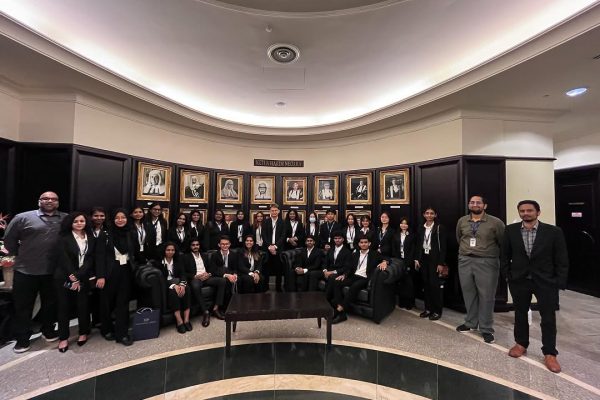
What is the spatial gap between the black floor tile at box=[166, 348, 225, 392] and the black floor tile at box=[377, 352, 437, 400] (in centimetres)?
181

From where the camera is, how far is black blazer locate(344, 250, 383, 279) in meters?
4.32

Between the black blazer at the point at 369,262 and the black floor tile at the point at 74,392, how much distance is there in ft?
11.5

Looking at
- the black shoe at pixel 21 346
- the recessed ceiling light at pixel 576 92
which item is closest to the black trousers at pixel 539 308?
the recessed ceiling light at pixel 576 92

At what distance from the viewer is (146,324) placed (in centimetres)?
344

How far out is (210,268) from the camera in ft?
14.5

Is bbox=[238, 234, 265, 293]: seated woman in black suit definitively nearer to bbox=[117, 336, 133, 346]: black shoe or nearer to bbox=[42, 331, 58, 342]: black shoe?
bbox=[117, 336, 133, 346]: black shoe

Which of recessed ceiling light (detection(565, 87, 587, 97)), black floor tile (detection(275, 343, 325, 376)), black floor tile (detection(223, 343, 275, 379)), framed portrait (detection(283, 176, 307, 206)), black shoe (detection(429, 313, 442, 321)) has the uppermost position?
recessed ceiling light (detection(565, 87, 587, 97))

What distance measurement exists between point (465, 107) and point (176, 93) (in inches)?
213

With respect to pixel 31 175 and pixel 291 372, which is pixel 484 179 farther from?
pixel 31 175

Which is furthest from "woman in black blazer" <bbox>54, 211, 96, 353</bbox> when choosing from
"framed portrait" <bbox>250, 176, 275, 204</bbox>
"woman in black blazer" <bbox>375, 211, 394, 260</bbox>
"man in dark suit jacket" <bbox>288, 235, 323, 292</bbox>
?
"woman in black blazer" <bbox>375, 211, 394, 260</bbox>

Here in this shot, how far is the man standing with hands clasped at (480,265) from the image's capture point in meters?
3.55

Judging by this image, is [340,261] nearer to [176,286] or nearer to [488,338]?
[488,338]

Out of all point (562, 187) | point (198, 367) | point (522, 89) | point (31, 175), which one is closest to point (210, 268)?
point (198, 367)

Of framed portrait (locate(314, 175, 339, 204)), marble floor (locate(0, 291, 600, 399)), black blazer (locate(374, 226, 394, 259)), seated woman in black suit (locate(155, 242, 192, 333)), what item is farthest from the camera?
framed portrait (locate(314, 175, 339, 204))
